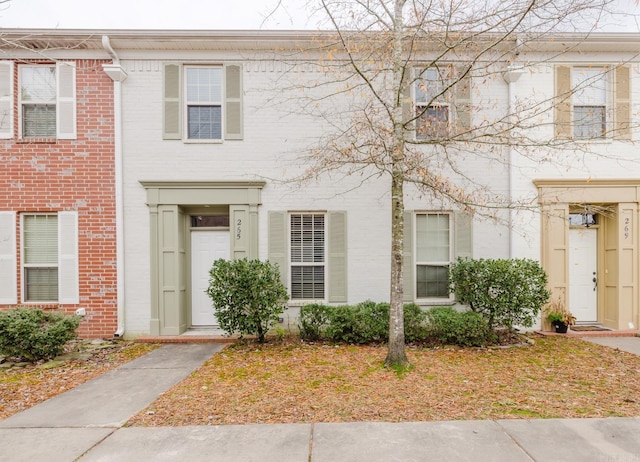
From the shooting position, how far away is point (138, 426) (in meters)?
3.58

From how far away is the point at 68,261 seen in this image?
7117 millimetres

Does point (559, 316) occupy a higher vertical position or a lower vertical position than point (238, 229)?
lower

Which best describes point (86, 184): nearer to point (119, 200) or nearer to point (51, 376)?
point (119, 200)

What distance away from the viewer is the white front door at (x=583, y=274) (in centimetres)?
768

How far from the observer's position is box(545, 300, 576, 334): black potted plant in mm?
7141

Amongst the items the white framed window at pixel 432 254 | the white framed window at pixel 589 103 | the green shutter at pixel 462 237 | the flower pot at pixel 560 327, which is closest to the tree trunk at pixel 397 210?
the white framed window at pixel 432 254

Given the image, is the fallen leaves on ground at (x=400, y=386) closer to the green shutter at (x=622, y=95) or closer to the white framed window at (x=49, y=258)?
the white framed window at (x=49, y=258)

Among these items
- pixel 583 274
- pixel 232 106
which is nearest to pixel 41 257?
pixel 232 106

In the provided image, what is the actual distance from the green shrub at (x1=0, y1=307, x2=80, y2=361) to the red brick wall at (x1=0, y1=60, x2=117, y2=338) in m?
1.12

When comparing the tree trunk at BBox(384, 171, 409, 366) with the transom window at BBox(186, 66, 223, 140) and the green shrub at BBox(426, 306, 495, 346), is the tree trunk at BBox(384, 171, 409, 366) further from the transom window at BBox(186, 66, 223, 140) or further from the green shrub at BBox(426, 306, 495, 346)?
the transom window at BBox(186, 66, 223, 140)

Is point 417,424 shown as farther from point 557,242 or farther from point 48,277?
point 48,277

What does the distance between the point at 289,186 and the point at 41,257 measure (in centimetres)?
516

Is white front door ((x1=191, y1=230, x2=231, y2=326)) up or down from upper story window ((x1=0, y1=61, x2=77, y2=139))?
down

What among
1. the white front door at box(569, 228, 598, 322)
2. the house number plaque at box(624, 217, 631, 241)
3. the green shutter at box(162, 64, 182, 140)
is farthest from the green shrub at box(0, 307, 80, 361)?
the house number plaque at box(624, 217, 631, 241)
